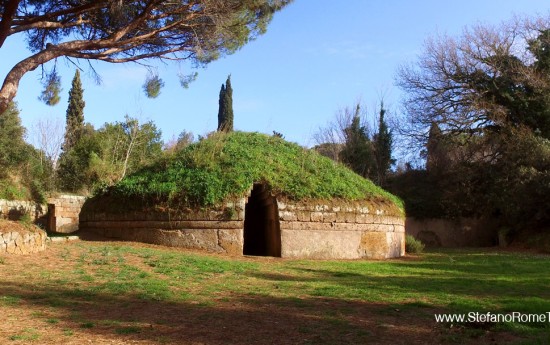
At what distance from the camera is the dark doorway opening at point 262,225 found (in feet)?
43.3

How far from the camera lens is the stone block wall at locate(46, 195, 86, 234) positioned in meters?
20.7

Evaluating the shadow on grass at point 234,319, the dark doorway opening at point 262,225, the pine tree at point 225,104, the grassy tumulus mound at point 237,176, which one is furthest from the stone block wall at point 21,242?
the pine tree at point 225,104

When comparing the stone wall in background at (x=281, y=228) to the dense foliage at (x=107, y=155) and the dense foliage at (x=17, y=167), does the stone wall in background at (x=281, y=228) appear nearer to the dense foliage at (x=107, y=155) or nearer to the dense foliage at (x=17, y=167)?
the dense foliage at (x=17, y=167)

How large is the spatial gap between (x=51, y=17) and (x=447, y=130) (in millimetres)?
19433

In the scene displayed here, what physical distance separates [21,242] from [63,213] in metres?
12.2

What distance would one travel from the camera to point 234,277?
28.4ft

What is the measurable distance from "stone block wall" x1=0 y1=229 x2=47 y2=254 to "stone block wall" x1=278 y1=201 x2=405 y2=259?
5.62m

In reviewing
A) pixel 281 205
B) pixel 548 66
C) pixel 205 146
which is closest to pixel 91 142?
pixel 205 146

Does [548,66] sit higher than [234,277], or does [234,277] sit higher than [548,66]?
[548,66]

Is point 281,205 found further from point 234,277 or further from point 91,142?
point 91,142

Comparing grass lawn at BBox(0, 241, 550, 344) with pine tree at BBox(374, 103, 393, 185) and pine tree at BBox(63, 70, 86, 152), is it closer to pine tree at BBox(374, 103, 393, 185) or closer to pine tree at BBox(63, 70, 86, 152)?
pine tree at BBox(374, 103, 393, 185)

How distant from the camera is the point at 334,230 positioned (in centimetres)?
1339

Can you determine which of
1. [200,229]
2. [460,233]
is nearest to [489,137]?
[460,233]

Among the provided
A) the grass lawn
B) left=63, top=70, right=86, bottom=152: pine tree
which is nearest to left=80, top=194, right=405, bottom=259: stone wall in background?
the grass lawn
